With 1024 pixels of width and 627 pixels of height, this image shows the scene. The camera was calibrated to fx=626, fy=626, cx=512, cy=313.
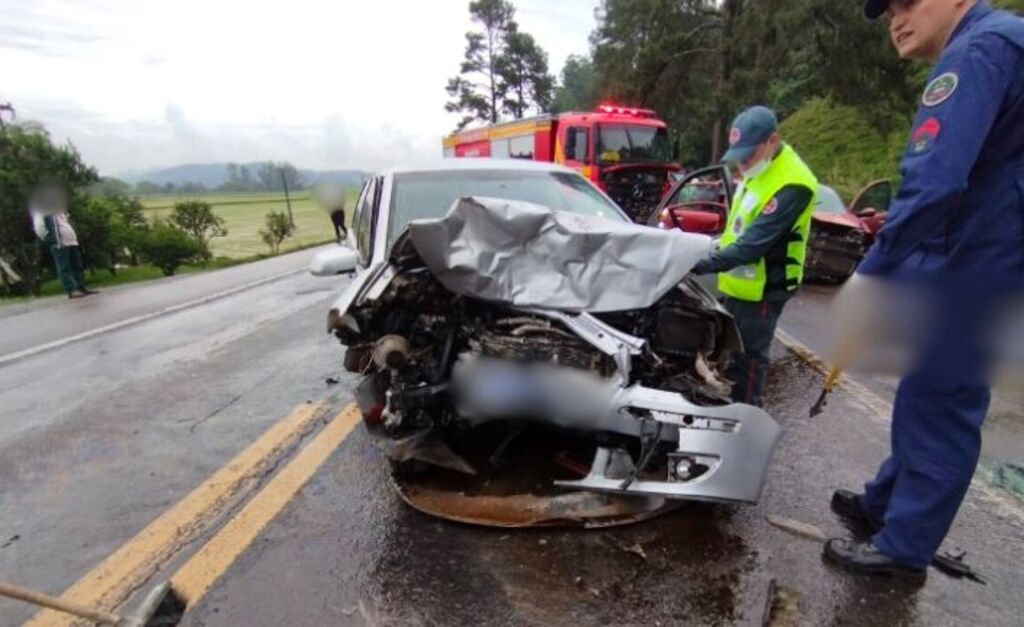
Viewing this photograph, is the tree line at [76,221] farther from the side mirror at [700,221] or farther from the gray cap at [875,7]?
the gray cap at [875,7]

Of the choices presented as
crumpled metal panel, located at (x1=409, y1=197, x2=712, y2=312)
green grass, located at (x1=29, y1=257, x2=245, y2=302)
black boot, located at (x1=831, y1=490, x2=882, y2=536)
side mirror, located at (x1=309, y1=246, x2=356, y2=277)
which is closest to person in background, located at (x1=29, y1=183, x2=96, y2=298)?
green grass, located at (x1=29, y1=257, x2=245, y2=302)

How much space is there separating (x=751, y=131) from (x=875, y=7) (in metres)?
0.81

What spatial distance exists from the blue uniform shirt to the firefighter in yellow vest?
35.3 inches

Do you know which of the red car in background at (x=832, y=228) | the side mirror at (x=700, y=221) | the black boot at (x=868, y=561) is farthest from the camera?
the side mirror at (x=700, y=221)

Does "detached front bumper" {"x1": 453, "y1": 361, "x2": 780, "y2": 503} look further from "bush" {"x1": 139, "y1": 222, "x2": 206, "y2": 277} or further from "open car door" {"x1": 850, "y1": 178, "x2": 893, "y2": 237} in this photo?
"bush" {"x1": 139, "y1": 222, "x2": 206, "y2": 277}

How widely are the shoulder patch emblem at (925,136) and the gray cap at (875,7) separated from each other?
0.49m

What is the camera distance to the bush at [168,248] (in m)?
20.4

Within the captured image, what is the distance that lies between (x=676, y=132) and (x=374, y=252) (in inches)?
1240

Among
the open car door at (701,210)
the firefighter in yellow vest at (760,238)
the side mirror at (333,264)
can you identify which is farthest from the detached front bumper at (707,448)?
the open car door at (701,210)

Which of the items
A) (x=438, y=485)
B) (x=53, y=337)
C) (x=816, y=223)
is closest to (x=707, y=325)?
(x=438, y=485)

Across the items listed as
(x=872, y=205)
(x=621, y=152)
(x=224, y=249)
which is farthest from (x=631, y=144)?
(x=224, y=249)

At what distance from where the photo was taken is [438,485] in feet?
9.89

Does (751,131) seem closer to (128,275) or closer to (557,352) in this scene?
(557,352)

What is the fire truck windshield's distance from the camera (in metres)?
15.7
